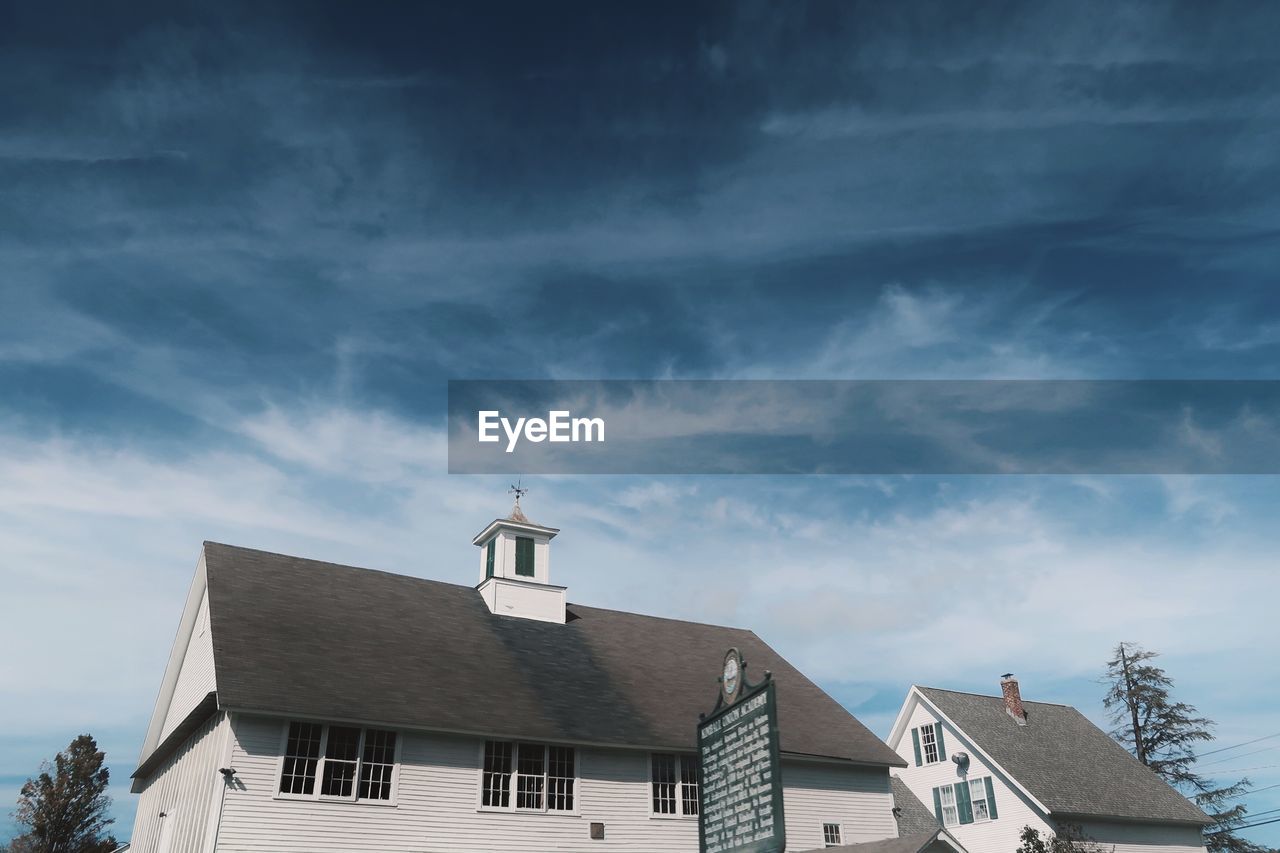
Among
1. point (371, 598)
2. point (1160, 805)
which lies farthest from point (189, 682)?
point (1160, 805)

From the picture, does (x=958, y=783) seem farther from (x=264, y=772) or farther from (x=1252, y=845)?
(x=264, y=772)

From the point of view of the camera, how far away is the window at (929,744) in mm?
→ 43731

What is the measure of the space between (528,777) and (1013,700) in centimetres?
2758

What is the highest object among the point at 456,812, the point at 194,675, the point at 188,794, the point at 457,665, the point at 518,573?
the point at 518,573

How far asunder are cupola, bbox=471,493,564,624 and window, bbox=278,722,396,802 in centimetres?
948

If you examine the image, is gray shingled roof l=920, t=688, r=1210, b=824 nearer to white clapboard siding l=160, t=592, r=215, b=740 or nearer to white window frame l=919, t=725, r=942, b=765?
white window frame l=919, t=725, r=942, b=765

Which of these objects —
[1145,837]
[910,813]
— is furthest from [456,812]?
[1145,837]

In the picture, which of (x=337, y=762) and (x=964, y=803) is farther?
(x=964, y=803)

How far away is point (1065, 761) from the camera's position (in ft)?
139

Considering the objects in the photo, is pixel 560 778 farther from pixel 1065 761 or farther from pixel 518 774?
pixel 1065 761

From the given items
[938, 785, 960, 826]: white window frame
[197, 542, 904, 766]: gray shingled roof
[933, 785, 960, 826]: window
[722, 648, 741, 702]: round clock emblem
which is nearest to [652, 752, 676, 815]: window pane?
[197, 542, 904, 766]: gray shingled roof

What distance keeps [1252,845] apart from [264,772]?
46744 millimetres

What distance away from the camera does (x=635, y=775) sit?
92.4 feet

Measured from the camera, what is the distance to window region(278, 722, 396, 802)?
23.6 metres
